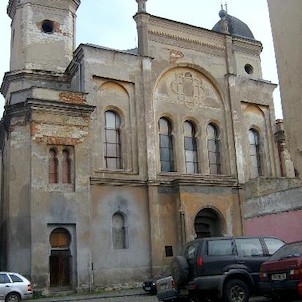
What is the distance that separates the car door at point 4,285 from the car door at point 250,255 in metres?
9.34

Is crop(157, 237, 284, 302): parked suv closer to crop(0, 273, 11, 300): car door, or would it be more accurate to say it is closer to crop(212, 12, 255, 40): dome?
crop(0, 273, 11, 300): car door

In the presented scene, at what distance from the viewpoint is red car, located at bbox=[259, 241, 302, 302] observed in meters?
9.82

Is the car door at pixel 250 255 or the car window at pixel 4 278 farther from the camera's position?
the car window at pixel 4 278

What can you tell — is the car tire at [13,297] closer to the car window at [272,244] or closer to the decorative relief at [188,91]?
the car window at [272,244]

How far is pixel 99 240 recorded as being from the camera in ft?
72.0

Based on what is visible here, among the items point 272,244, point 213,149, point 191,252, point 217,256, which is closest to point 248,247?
point 272,244

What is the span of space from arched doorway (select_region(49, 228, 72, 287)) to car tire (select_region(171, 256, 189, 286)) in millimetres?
9753

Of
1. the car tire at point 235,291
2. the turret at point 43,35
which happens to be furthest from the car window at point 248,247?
the turret at point 43,35

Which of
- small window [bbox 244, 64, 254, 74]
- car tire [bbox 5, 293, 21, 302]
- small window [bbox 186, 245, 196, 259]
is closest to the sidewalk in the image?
car tire [bbox 5, 293, 21, 302]

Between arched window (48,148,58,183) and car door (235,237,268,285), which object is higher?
arched window (48,148,58,183)

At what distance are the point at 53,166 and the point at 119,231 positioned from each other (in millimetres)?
4575

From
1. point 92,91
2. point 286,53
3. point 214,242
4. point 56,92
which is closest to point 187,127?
point 92,91

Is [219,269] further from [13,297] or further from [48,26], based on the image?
[48,26]

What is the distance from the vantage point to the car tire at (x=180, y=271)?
11.8 metres
